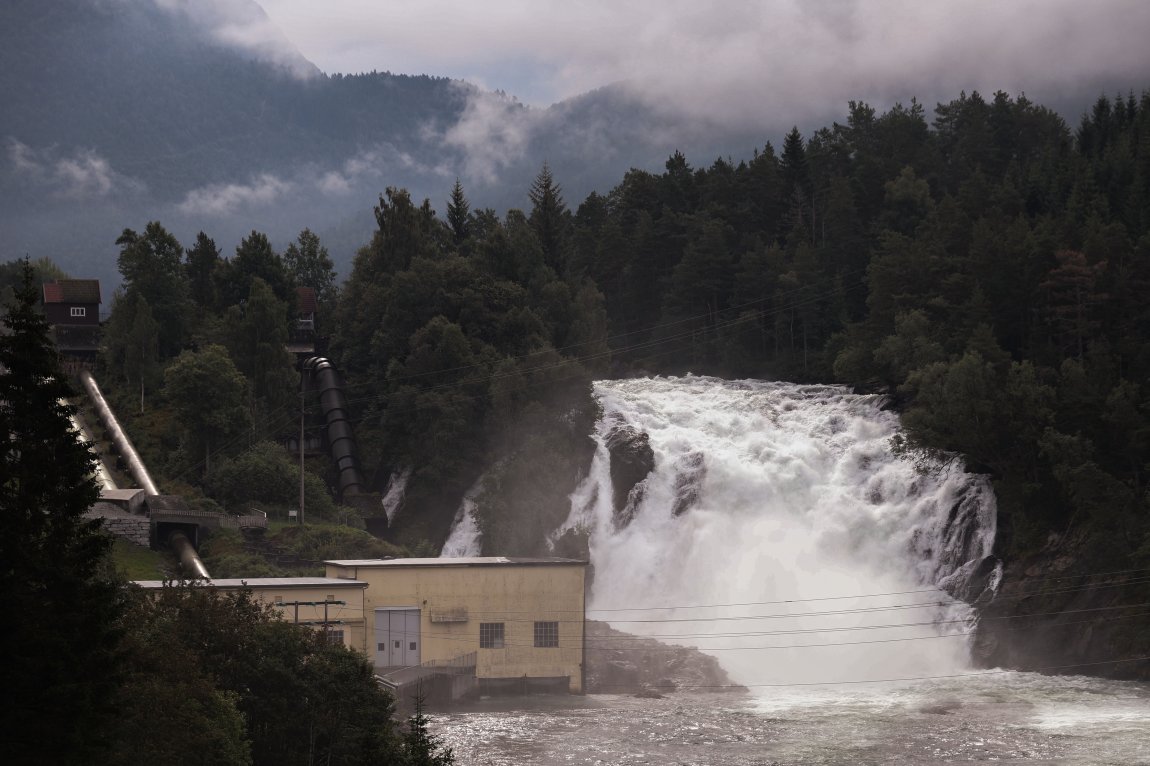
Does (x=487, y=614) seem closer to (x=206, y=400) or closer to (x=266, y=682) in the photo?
(x=266, y=682)

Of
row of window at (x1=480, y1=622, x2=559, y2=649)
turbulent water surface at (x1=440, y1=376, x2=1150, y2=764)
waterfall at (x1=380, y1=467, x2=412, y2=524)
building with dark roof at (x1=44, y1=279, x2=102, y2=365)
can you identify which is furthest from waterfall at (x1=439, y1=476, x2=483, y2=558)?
building with dark roof at (x1=44, y1=279, x2=102, y2=365)

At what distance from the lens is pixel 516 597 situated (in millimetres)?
71000

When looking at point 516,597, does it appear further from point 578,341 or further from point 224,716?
point 578,341

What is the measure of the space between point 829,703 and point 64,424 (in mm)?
40495

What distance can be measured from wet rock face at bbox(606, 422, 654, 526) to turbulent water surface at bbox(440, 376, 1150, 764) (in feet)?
1.25

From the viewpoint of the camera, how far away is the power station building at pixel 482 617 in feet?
230

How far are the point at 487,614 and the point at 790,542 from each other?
70.7 ft

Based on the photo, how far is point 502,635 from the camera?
7075cm

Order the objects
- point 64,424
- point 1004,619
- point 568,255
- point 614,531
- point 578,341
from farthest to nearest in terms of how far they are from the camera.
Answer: point 568,255 < point 578,341 < point 614,531 < point 1004,619 < point 64,424

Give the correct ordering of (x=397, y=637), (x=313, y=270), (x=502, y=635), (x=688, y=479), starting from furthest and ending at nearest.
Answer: (x=313, y=270) < (x=688, y=479) < (x=502, y=635) < (x=397, y=637)

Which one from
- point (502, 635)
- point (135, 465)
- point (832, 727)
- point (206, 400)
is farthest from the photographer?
point (206, 400)

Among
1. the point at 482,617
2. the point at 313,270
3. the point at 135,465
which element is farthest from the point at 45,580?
the point at 313,270

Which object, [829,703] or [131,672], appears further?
[829,703]

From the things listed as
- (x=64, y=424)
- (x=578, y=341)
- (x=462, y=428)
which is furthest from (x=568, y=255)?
(x=64, y=424)
